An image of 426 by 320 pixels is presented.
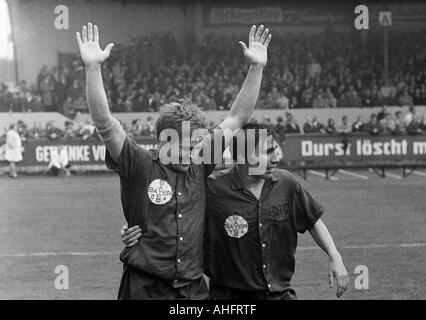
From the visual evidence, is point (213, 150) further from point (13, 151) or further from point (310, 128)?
point (310, 128)

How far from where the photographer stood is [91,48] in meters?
4.54

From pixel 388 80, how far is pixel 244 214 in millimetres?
30190

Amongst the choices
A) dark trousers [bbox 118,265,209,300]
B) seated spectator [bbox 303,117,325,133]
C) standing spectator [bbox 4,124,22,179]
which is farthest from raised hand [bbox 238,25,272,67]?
seated spectator [bbox 303,117,325,133]

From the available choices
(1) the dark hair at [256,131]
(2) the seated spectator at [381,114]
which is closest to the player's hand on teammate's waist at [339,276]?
(1) the dark hair at [256,131]

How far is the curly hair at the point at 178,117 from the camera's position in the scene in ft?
15.4

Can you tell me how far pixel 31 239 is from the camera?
12969mm


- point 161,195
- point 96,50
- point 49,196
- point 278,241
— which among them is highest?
point 96,50

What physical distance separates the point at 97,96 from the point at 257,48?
3.83 ft

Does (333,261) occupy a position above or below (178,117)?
below

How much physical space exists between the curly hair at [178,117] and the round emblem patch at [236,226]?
60cm

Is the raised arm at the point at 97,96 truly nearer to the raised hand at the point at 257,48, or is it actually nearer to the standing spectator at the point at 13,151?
the raised hand at the point at 257,48

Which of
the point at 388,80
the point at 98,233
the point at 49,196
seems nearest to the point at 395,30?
the point at 388,80

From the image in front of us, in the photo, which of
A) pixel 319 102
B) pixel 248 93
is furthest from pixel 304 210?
pixel 319 102

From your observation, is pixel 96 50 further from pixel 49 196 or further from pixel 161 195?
pixel 49 196
